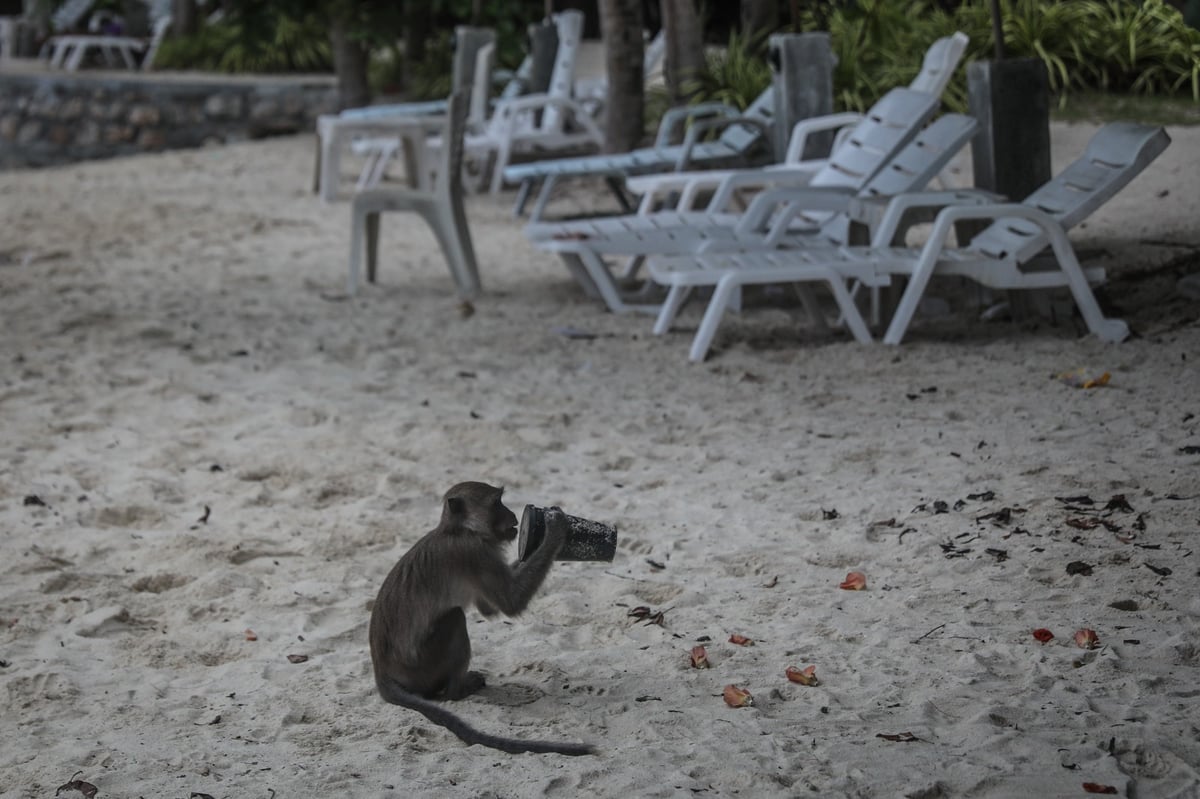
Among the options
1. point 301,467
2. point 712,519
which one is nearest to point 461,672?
point 712,519

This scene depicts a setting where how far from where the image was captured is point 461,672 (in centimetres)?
314

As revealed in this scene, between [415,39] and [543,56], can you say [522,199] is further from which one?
[415,39]

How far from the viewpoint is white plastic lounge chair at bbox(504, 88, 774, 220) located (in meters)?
8.93

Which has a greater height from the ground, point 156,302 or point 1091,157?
point 1091,157

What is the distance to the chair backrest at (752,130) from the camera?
9383mm

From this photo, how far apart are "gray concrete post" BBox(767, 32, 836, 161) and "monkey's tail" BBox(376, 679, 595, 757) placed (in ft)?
20.7

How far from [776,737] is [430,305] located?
5184 mm

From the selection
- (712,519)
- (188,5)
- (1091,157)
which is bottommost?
(712,519)

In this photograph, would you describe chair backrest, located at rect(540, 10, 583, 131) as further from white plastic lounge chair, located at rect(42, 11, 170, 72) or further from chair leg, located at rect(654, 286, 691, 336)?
white plastic lounge chair, located at rect(42, 11, 170, 72)

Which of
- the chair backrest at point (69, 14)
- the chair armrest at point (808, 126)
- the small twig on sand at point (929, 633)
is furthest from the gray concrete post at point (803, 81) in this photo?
the chair backrest at point (69, 14)

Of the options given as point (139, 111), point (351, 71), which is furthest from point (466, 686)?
point (139, 111)

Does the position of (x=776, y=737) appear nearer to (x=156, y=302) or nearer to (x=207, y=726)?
(x=207, y=726)

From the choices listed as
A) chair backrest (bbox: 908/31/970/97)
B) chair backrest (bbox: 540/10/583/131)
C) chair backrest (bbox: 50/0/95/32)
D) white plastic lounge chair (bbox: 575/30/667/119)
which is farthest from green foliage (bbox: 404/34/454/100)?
chair backrest (bbox: 908/31/970/97)

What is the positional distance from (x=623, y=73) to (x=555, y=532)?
8154 millimetres
